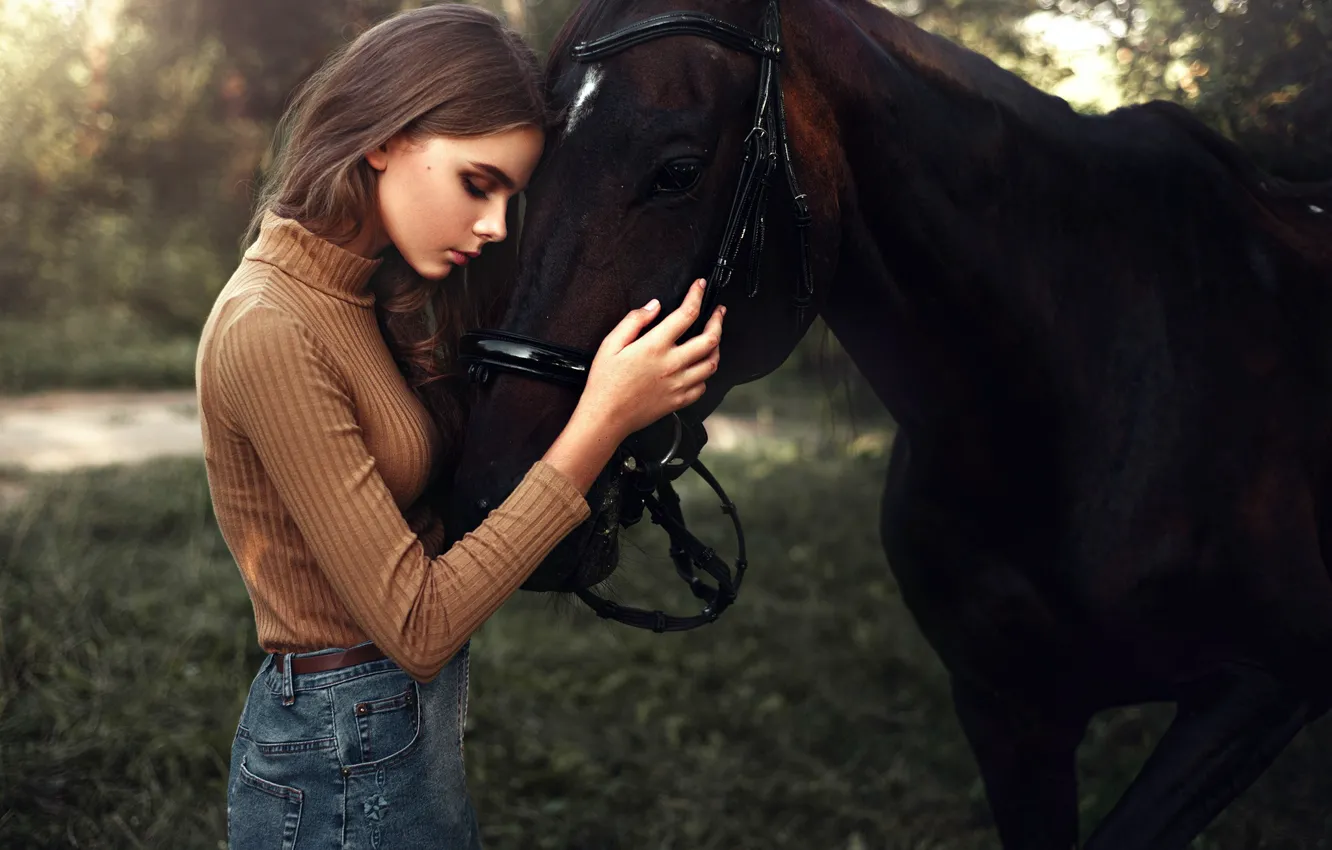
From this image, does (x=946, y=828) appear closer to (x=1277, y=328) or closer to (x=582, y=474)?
(x=1277, y=328)

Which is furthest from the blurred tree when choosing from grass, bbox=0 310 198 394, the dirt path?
grass, bbox=0 310 198 394

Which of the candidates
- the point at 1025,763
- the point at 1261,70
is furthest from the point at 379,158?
the point at 1261,70

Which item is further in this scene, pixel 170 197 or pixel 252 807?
pixel 170 197

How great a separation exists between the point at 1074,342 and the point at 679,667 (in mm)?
2753

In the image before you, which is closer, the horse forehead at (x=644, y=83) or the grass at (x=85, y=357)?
the horse forehead at (x=644, y=83)

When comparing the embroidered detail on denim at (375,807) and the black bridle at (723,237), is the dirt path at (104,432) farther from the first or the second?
the embroidered detail on denim at (375,807)

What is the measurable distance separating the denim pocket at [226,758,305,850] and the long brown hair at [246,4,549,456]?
0.54 meters

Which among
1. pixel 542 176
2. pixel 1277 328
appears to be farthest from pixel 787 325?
pixel 1277 328

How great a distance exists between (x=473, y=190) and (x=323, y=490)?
0.47 meters

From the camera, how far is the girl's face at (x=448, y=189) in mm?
1493

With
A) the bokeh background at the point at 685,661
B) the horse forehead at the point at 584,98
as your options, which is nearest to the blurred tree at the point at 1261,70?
the bokeh background at the point at 685,661

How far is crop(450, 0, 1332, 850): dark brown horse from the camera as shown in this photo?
177cm

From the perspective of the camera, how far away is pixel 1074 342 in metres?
1.99

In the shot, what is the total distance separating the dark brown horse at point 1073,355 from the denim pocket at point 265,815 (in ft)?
2.80
